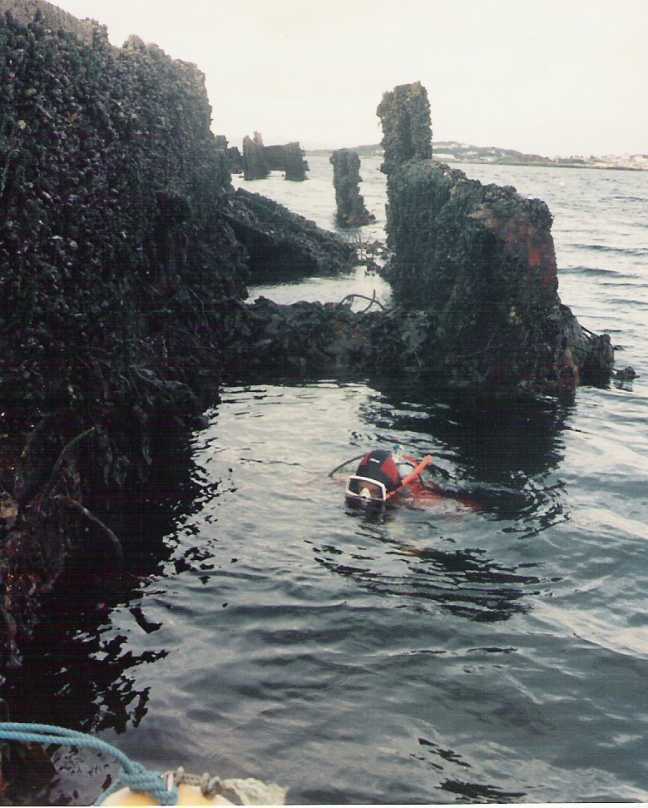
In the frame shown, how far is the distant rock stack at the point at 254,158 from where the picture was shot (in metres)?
78.9

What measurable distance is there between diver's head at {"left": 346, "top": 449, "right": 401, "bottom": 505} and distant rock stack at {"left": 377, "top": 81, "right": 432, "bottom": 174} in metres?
20.8

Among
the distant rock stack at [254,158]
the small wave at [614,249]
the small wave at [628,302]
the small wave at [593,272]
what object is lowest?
the small wave at [628,302]

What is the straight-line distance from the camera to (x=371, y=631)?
8.11 meters

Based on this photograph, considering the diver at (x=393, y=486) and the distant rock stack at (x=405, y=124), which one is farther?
the distant rock stack at (x=405, y=124)

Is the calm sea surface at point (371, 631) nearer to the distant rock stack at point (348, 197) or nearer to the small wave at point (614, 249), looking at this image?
the small wave at point (614, 249)

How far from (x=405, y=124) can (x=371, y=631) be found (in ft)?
85.6

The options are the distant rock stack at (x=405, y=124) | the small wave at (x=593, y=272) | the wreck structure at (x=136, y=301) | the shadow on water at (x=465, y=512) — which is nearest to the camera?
the wreck structure at (x=136, y=301)

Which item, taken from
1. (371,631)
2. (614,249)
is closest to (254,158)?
(614,249)

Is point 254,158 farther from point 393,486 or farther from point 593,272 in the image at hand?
point 393,486

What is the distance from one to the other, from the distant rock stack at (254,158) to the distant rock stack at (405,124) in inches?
1966

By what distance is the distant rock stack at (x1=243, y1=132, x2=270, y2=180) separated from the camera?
78875mm

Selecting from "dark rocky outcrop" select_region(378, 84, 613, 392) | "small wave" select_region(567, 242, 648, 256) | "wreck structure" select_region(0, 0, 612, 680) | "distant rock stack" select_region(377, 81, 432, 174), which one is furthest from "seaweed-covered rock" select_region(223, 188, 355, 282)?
"small wave" select_region(567, 242, 648, 256)

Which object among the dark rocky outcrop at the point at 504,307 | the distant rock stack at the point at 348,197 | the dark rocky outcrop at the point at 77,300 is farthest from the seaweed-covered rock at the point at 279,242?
the dark rocky outcrop at the point at 77,300

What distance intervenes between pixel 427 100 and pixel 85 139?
23450 millimetres
